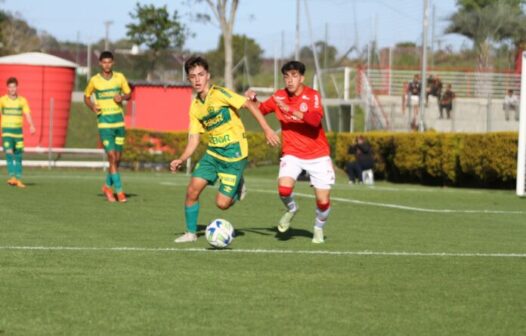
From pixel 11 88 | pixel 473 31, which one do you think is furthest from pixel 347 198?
pixel 473 31

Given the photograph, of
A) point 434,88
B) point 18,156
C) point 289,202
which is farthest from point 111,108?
point 434,88

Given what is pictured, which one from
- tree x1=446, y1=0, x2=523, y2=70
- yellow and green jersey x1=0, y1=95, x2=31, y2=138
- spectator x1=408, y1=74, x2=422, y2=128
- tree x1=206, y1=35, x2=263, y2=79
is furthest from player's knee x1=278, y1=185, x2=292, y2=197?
tree x1=206, y1=35, x2=263, y2=79

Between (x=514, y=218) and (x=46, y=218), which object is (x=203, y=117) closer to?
(x=46, y=218)

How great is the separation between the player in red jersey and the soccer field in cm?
51

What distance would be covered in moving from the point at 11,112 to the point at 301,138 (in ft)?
35.0

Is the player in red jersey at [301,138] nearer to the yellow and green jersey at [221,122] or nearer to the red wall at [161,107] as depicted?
the yellow and green jersey at [221,122]

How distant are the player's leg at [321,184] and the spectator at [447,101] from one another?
95.7ft

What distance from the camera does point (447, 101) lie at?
41375 millimetres

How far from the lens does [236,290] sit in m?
8.27

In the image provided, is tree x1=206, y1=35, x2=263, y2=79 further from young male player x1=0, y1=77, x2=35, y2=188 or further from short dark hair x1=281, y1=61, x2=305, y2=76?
short dark hair x1=281, y1=61, x2=305, y2=76

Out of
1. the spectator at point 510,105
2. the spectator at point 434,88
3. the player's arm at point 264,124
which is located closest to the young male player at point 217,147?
the player's arm at point 264,124

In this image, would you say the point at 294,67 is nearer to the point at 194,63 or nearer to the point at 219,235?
the point at 194,63

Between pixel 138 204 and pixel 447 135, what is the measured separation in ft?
54.1

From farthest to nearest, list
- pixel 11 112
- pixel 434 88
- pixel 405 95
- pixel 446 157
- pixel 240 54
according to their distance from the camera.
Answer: pixel 240 54, pixel 405 95, pixel 434 88, pixel 446 157, pixel 11 112
